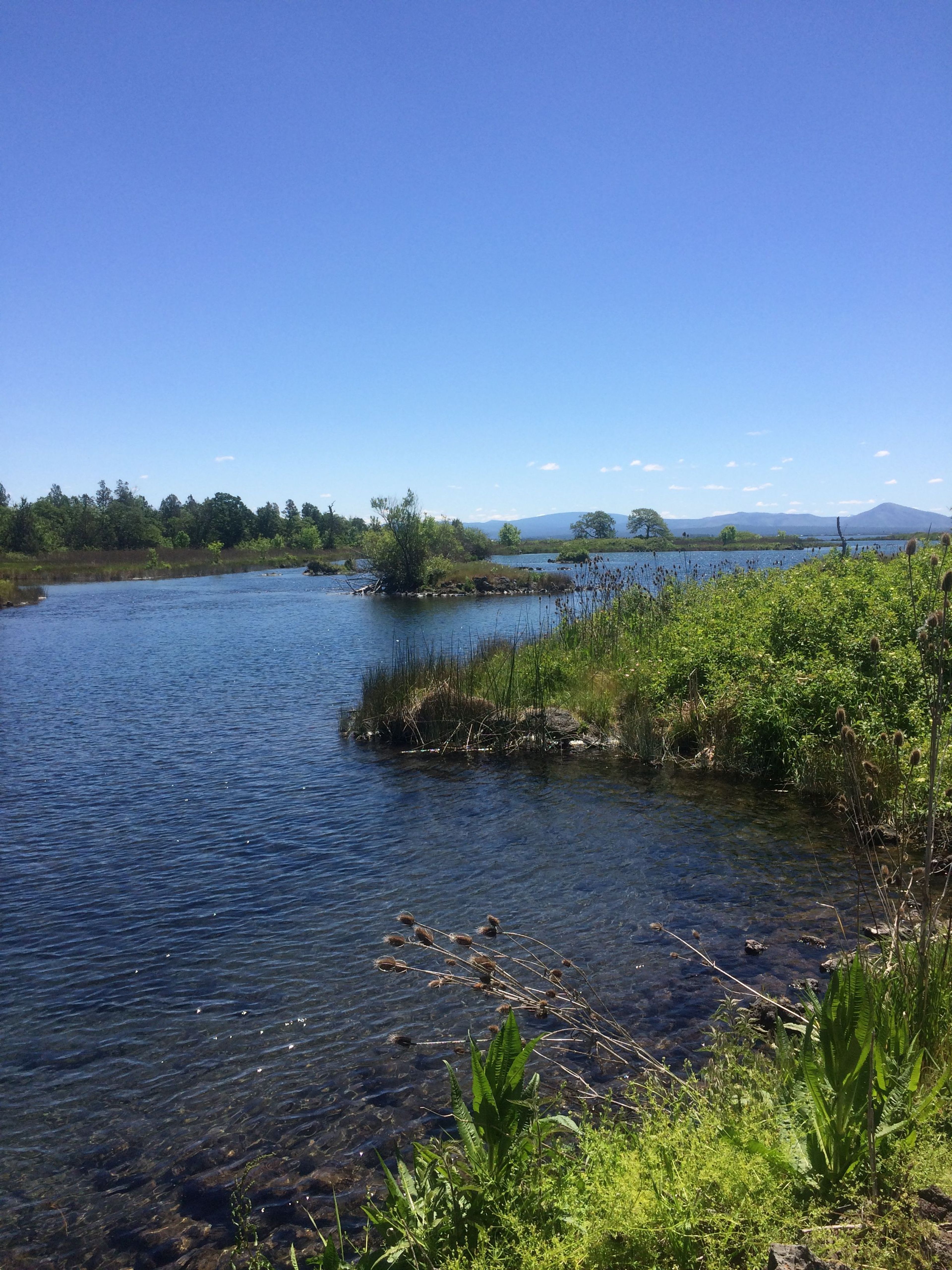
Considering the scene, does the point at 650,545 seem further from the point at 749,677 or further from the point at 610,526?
the point at 749,677

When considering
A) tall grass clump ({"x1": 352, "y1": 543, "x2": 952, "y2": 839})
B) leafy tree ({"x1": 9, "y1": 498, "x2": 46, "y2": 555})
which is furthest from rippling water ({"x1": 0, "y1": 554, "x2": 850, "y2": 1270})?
leafy tree ({"x1": 9, "y1": 498, "x2": 46, "y2": 555})

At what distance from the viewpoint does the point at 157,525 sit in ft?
410

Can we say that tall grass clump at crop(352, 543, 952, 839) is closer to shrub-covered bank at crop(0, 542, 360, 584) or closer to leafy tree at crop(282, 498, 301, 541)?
shrub-covered bank at crop(0, 542, 360, 584)

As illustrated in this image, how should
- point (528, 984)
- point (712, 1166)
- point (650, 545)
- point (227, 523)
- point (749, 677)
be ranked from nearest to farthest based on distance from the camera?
1. point (712, 1166)
2. point (528, 984)
3. point (749, 677)
4. point (650, 545)
5. point (227, 523)

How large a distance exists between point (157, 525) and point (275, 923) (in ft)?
421

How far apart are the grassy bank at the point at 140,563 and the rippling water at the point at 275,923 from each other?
196 ft

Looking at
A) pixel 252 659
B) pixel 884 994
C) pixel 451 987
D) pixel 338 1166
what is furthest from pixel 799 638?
pixel 252 659

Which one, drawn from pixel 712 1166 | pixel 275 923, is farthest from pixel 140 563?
pixel 712 1166

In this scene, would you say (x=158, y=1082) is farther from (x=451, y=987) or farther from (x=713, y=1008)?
(x=713, y=1008)

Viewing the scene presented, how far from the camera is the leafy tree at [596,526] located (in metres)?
168

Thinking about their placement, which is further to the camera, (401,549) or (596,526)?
(596,526)

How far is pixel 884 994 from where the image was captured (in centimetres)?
381

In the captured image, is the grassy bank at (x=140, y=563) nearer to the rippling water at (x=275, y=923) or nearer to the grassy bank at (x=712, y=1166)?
the rippling water at (x=275, y=923)

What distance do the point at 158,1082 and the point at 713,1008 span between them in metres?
4.22
